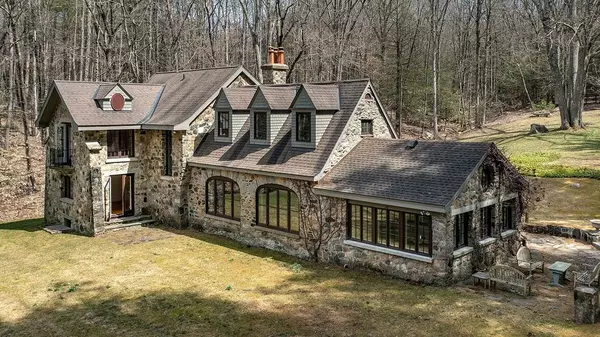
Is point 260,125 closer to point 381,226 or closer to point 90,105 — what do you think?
point 381,226

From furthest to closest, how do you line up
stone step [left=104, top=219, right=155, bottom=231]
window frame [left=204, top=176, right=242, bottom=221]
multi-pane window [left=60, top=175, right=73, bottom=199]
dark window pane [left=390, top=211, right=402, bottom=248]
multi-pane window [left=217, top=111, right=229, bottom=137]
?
multi-pane window [left=60, top=175, right=73, bottom=199]
stone step [left=104, top=219, right=155, bottom=231]
multi-pane window [left=217, top=111, right=229, bottom=137]
window frame [left=204, top=176, right=242, bottom=221]
dark window pane [left=390, top=211, right=402, bottom=248]

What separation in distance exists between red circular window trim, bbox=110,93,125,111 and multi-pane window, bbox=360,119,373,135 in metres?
11.2

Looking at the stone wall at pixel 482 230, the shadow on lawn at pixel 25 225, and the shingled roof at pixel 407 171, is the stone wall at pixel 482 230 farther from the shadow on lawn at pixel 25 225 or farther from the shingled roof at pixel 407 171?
the shadow on lawn at pixel 25 225

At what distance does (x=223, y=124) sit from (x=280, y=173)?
5.27 metres

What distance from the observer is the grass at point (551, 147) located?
26.5 m

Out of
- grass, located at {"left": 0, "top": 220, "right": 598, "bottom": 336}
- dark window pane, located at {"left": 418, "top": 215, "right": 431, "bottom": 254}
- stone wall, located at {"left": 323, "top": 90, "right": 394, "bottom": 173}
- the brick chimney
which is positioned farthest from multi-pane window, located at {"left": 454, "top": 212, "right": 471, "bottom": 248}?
the brick chimney

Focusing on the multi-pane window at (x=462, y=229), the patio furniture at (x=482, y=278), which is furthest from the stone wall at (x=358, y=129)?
the patio furniture at (x=482, y=278)

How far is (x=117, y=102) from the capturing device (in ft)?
72.1

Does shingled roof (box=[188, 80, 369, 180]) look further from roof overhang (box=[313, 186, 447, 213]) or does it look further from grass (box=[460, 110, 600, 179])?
grass (box=[460, 110, 600, 179])

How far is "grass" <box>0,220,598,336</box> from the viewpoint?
11492mm

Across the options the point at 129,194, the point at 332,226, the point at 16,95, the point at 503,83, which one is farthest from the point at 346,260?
the point at 503,83

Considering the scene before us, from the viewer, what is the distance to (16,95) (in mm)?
42750

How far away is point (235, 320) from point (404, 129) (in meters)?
38.3

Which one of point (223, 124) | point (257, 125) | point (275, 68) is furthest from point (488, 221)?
point (275, 68)
